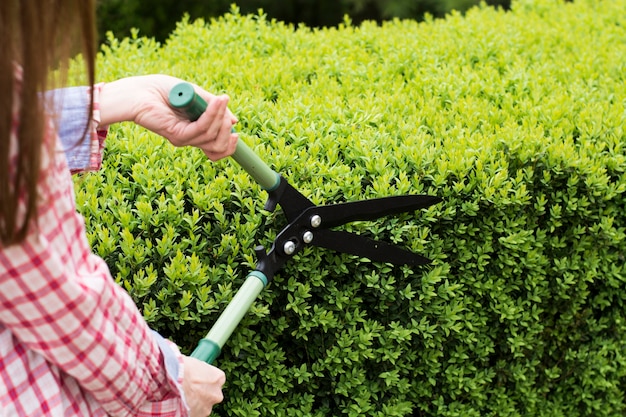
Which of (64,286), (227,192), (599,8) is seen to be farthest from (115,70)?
(599,8)

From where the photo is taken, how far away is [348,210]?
2496 millimetres

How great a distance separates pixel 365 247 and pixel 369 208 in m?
0.12

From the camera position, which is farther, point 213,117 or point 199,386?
point 213,117

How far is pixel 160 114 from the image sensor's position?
1963 mm

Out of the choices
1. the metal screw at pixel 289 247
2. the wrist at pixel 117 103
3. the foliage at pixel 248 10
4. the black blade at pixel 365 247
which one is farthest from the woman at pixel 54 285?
the foliage at pixel 248 10

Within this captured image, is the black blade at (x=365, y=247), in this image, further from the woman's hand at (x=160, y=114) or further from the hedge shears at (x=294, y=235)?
the woman's hand at (x=160, y=114)

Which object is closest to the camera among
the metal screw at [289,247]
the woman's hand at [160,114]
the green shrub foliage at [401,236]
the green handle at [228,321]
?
the woman's hand at [160,114]

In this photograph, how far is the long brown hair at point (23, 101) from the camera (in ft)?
4.16

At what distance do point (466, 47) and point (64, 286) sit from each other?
A: 3.33m

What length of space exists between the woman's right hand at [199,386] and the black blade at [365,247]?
0.70m

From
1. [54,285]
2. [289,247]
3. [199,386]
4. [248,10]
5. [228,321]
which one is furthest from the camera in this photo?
[248,10]

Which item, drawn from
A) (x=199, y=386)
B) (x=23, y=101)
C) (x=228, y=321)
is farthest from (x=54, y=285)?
(x=228, y=321)

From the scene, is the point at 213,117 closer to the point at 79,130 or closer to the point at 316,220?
the point at 79,130

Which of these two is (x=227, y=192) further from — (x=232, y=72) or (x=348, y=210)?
(x=232, y=72)
